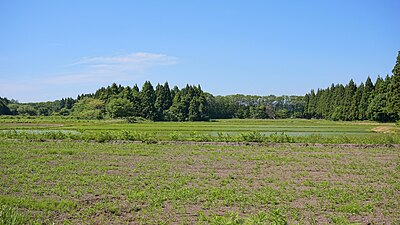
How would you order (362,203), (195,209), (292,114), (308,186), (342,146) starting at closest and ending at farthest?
(195,209), (362,203), (308,186), (342,146), (292,114)

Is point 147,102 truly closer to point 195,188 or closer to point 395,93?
point 395,93

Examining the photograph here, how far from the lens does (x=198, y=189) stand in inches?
452

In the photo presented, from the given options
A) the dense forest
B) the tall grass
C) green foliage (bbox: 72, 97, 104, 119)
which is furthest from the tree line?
green foliage (bbox: 72, 97, 104, 119)

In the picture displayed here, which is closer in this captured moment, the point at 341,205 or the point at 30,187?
the point at 341,205

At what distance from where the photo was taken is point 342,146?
1034 inches

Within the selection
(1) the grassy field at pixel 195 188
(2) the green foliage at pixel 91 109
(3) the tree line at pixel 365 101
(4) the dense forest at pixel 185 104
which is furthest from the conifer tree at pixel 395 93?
(2) the green foliage at pixel 91 109

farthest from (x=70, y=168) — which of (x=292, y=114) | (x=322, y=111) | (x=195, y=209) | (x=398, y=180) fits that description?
(x=292, y=114)

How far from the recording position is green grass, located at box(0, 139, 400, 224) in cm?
885

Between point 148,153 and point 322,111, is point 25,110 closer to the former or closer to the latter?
point 322,111

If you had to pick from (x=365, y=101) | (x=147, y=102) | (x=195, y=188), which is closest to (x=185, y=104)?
(x=147, y=102)

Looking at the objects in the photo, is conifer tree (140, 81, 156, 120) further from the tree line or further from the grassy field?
the grassy field

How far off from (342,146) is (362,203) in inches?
674

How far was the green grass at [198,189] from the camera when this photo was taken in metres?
8.85

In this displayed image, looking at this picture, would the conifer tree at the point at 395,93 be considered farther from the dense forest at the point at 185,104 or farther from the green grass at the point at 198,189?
the green grass at the point at 198,189
